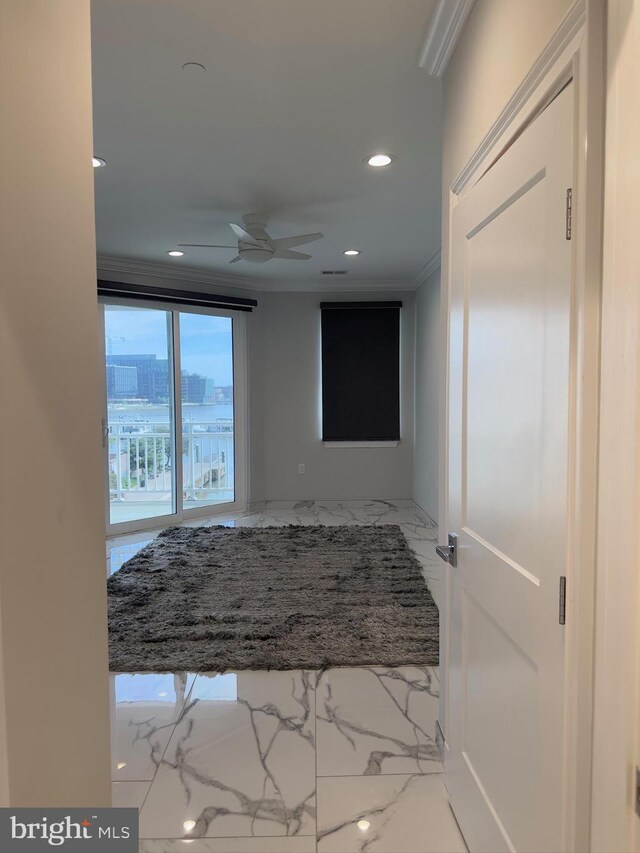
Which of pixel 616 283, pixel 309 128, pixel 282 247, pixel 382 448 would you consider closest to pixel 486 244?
pixel 616 283

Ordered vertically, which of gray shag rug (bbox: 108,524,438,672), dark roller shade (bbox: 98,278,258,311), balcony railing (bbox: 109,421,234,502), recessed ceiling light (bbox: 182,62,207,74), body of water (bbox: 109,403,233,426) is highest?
recessed ceiling light (bbox: 182,62,207,74)

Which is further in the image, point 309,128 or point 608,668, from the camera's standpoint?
point 309,128

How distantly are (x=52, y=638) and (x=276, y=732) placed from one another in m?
1.64

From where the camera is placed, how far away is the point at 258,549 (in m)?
4.68

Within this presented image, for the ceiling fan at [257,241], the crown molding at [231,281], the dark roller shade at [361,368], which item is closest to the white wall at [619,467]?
the ceiling fan at [257,241]

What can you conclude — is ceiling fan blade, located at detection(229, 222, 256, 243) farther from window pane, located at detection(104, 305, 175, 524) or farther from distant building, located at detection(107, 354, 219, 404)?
distant building, located at detection(107, 354, 219, 404)

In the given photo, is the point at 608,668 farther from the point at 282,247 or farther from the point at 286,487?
the point at 286,487

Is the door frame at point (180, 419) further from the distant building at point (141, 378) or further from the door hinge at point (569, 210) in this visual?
the door hinge at point (569, 210)

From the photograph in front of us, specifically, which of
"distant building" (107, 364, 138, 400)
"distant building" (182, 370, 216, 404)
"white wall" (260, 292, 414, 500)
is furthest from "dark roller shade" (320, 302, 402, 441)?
"distant building" (107, 364, 138, 400)

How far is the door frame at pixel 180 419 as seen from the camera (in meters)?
5.25

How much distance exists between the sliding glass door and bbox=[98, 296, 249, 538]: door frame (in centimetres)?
1

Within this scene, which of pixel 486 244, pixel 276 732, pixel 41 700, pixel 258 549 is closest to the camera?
pixel 41 700

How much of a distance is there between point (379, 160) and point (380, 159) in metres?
0.01

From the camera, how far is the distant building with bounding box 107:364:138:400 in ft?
17.2
